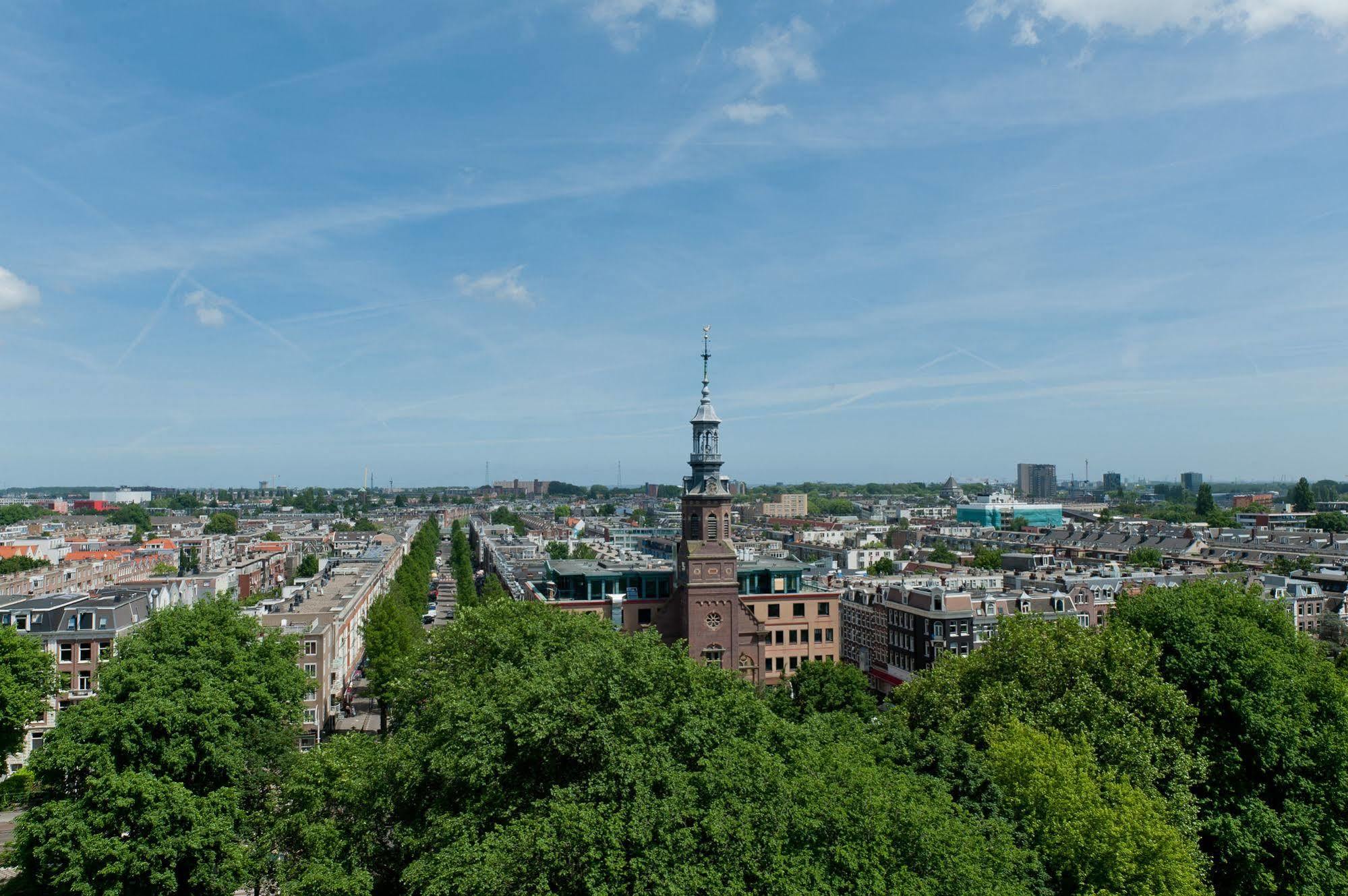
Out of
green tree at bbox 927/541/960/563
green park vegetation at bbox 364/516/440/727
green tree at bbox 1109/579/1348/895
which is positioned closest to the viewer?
green tree at bbox 1109/579/1348/895

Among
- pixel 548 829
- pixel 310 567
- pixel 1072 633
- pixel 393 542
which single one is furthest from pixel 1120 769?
pixel 393 542

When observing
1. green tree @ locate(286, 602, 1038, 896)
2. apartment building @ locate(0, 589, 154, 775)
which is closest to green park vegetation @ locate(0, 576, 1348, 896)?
green tree @ locate(286, 602, 1038, 896)

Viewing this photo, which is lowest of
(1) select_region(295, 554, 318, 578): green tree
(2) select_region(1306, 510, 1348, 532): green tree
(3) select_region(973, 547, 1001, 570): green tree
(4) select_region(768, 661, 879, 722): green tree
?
(1) select_region(295, 554, 318, 578): green tree

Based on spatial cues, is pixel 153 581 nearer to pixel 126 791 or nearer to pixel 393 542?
pixel 126 791

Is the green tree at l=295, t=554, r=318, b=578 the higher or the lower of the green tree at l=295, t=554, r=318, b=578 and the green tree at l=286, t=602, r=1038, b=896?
the lower

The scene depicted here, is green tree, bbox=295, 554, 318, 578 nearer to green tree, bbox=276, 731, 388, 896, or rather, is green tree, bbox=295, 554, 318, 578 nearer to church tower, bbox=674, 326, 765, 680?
church tower, bbox=674, 326, 765, 680

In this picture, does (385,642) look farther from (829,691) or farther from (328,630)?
(829,691)

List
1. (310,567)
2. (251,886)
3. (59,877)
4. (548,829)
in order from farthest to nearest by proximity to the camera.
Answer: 1. (310,567)
2. (251,886)
3. (59,877)
4. (548,829)
